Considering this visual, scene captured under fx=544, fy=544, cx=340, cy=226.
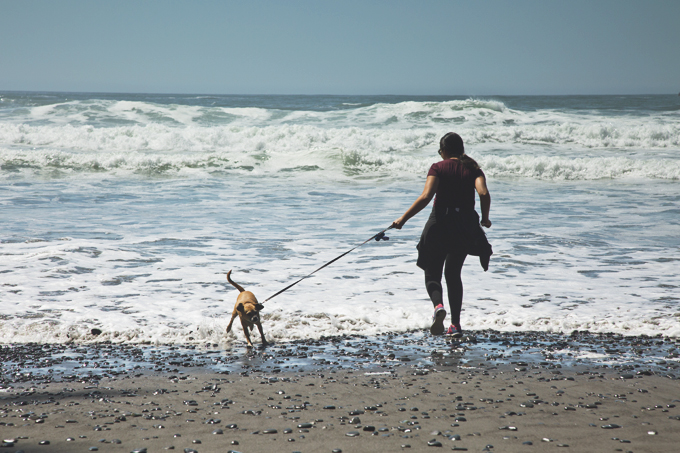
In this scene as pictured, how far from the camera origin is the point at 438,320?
455 cm

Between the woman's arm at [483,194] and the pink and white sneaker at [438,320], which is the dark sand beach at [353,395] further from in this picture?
the woman's arm at [483,194]

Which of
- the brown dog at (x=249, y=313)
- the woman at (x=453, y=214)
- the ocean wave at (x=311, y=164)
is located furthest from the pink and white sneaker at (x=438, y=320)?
the ocean wave at (x=311, y=164)

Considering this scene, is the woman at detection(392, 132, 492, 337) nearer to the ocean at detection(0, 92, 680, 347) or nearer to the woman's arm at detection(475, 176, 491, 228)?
the woman's arm at detection(475, 176, 491, 228)

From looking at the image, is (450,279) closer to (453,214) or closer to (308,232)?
(453,214)

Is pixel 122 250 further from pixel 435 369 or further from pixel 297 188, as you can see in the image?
pixel 297 188

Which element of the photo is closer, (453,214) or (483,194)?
(483,194)

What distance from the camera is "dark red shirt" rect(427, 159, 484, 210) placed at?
4.49 m

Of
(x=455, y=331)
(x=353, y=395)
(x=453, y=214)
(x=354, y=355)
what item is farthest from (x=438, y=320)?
(x=353, y=395)

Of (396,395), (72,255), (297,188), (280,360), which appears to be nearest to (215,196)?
(297,188)

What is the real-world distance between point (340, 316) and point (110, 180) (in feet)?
44.2

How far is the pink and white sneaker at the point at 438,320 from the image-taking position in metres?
4.54

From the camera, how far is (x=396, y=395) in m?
3.43

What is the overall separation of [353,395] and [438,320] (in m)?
1.35

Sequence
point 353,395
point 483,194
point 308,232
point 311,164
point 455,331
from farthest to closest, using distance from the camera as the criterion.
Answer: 1. point 311,164
2. point 308,232
3. point 455,331
4. point 483,194
5. point 353,395
